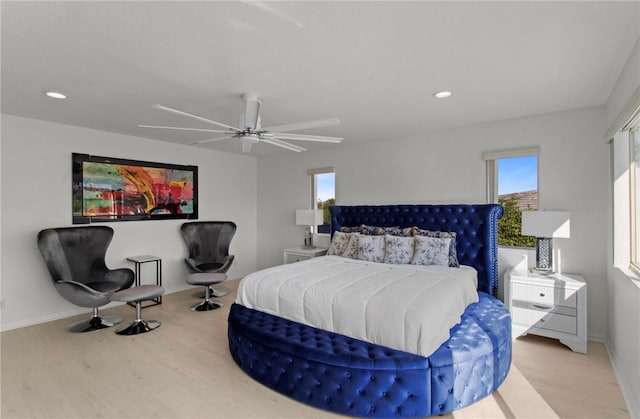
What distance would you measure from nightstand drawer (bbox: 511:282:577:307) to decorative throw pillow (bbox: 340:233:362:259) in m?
1.84

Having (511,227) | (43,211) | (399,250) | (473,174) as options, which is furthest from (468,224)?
(43,211)

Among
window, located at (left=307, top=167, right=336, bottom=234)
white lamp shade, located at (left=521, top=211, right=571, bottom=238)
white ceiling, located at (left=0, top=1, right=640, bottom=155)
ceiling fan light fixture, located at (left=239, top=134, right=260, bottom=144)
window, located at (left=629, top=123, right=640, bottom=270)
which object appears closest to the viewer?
white ceiling, located at (left=0, top=1, right=640, bottom=155)

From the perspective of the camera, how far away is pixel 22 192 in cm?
382

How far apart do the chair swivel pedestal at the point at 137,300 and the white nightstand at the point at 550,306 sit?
413 centimetres

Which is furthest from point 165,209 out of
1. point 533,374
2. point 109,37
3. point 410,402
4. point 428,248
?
point 533,374

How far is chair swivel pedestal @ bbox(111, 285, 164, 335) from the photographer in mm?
3590

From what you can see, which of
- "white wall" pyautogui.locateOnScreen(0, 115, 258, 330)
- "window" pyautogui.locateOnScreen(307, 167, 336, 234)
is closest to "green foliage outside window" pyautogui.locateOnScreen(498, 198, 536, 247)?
"window" pyautogui.locateOnScreen(307, 167, 336, 234)

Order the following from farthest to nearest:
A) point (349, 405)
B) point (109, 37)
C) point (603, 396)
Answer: point (603, 396)
point (349, 405)
point (109, 37)

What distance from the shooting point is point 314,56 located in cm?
230

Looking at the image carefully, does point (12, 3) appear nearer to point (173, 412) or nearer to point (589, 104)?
point (173, 412)

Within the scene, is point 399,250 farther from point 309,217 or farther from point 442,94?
point 309,217

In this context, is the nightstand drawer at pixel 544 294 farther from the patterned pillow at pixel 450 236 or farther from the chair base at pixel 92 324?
the chair base at pixel 92 324

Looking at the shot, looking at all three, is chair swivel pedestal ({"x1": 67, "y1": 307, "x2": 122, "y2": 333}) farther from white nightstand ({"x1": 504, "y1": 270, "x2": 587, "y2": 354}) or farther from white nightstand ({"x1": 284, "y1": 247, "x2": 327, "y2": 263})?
white nightstand ({"x1": 504, "y1": 270, "x2": 587, "y2": 354})

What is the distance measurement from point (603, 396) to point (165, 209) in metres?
5.66
